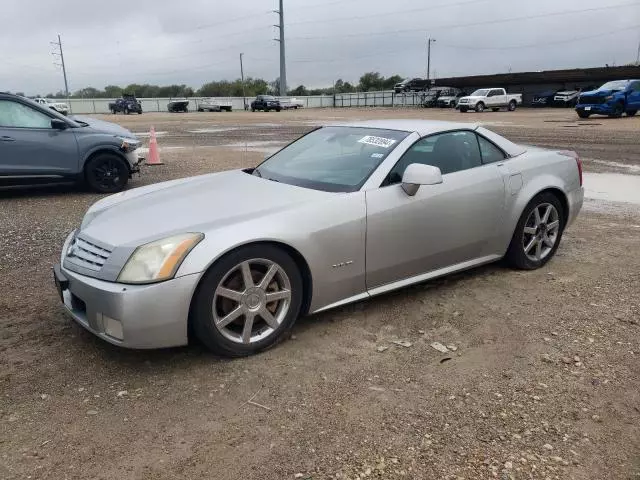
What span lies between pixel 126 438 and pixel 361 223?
76.0 inches

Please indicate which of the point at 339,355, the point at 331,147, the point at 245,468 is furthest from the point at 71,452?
the point at 331,147

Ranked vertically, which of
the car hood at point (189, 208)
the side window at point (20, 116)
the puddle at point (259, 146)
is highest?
the side window at point (20, 116)

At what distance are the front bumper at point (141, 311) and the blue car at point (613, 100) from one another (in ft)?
92.4

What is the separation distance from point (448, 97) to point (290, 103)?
58.8 feet

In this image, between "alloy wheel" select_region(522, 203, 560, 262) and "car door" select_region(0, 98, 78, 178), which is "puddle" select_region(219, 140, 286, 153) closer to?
"car door" select_region(0, 98, 78, 178)

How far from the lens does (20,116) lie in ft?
27.9

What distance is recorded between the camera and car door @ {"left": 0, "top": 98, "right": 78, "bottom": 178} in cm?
834

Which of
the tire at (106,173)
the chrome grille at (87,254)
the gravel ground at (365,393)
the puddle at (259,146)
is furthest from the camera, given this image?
the puddle at (259,146)

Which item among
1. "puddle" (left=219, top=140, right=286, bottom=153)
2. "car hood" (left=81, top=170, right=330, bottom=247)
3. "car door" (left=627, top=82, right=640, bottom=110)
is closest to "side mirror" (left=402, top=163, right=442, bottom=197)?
"car hood" (left=81, top=170, right=330, bottom=247)

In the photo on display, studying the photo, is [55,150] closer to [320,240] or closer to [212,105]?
[320,240]

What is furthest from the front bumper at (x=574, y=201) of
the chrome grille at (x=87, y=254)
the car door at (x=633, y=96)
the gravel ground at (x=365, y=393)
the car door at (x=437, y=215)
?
the car door at (x=633, y=96)

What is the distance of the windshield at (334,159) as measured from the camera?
13.3ft

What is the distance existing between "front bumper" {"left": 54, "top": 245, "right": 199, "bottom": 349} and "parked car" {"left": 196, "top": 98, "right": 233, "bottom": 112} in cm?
6444

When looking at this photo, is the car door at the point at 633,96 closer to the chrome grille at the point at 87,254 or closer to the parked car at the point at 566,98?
the parked car at the point at 566,98
